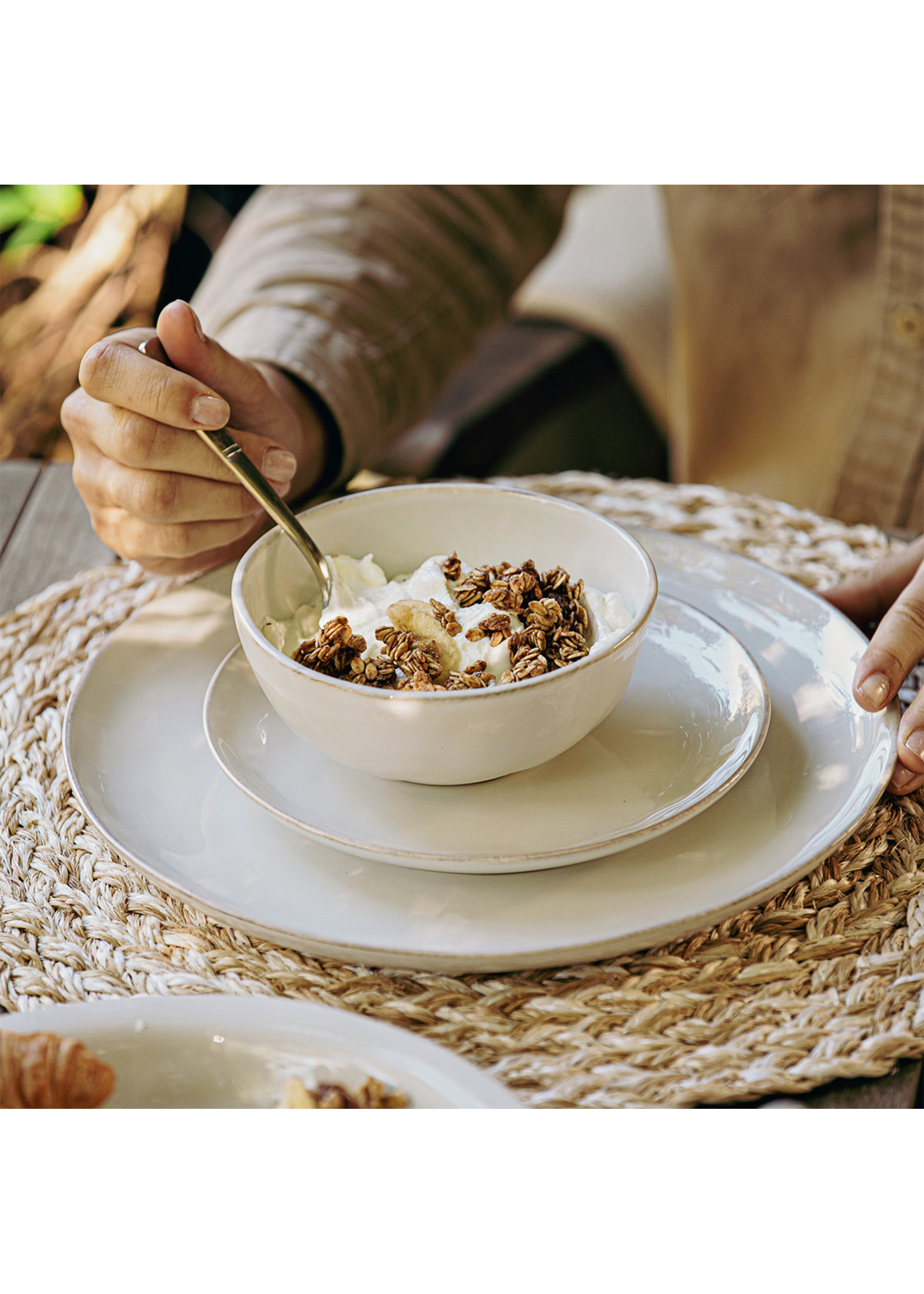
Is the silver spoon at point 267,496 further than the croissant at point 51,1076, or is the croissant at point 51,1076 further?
the silver spoon at point 267,496

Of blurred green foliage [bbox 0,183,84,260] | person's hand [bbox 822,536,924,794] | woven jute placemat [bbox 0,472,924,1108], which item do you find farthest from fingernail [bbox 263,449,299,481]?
blurred green foliage [bbox 0,183,84,260]

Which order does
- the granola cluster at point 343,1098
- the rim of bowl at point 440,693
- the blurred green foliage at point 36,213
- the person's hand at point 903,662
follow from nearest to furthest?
the granola cluster at point 343,1098 → the rim of bowl at point 440,693 → the person's hand at point 903,662 → the blurred green foliage at point 36,213

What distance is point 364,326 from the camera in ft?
4.41

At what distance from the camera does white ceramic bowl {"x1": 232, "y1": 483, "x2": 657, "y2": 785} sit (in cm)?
70

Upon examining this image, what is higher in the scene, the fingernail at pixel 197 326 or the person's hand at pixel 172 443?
the fingernail at pixel 197 326

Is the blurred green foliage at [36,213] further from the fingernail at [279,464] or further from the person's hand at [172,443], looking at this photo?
the fingernail at [279,464]

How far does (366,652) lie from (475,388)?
1.38 meters

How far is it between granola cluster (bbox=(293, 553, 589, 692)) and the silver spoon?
7cm

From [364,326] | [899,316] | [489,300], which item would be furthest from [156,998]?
[899,316]

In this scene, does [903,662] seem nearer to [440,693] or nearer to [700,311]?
[440,693]

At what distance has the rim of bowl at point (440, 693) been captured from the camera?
687 millimetres

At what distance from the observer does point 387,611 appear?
0.84m

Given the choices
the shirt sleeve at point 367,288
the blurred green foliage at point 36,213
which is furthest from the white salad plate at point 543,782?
the blurred green foliage at point 36,213

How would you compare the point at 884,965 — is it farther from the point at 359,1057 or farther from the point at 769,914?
the point at 359,1057
